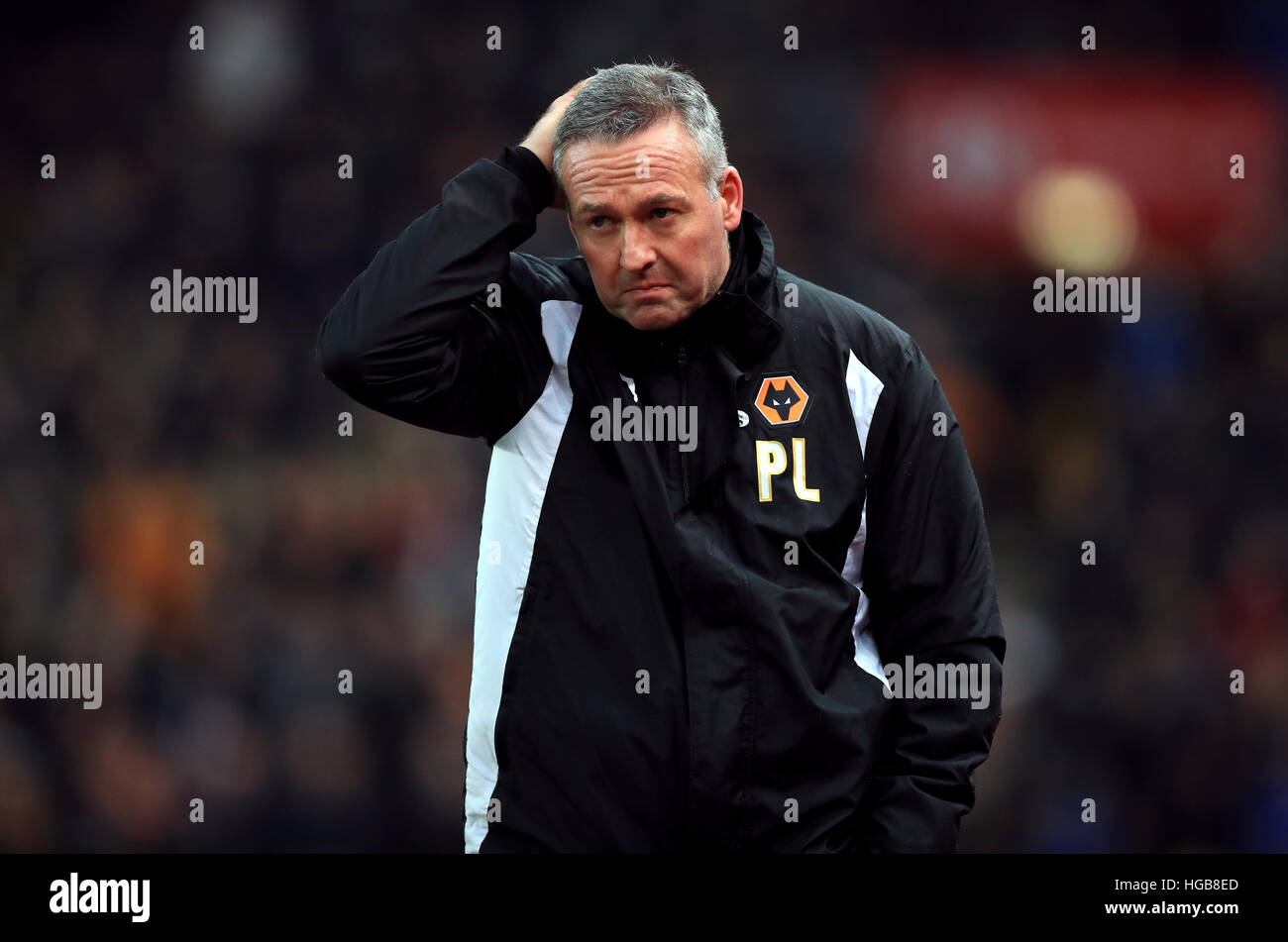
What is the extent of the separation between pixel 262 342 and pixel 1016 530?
10.4 feet

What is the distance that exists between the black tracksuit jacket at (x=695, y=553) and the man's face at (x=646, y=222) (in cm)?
6

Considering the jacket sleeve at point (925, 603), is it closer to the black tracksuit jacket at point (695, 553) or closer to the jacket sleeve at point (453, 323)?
the black tracksuit jacket at point (695, 553)

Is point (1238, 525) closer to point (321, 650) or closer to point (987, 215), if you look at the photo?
point (987, 215)

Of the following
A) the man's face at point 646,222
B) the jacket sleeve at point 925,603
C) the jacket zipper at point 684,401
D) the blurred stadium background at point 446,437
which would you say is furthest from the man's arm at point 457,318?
the blurred stadium background at point 446,437

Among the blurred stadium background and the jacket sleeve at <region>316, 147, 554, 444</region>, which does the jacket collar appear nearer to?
the jacket sleeve at <region>316, 147, 554, 444</region>

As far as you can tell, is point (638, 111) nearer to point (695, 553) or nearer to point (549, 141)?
point (549, 141)

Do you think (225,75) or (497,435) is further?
(225,75)

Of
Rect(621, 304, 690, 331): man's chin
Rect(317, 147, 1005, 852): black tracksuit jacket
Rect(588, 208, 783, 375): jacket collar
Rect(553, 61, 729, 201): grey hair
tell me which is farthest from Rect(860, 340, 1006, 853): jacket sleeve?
Rect(553, 61, 729, 201): grey hair

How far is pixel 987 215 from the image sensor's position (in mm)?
6695

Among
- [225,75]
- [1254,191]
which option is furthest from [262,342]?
[1254,191]

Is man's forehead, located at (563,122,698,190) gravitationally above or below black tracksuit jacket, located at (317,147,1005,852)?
above

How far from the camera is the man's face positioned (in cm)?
239

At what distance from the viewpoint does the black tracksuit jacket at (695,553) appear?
7.62 feet

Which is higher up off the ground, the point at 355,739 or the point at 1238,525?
the point at 1238,525
